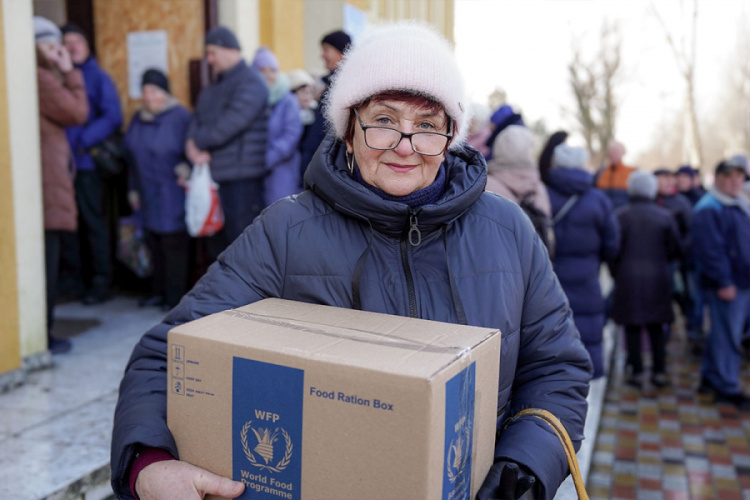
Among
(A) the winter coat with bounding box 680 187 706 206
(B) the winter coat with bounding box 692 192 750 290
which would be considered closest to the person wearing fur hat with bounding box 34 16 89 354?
(B) the winter coat with bounding box 692 192 750 290

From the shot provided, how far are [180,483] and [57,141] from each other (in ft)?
11.9

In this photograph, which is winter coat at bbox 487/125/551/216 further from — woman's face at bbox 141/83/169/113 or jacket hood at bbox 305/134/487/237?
woman's face at bbox 141/83/169/113

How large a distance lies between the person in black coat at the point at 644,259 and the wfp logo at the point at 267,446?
17.3ft

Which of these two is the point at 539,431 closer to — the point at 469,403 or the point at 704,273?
the point at 469,403

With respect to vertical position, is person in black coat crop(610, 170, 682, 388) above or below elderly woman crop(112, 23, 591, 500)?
below

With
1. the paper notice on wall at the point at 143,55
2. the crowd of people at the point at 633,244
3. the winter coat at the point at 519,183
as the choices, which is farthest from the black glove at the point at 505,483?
the paper notice on wall at the point at 143,55

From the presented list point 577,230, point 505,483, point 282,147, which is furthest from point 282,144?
point 505,483

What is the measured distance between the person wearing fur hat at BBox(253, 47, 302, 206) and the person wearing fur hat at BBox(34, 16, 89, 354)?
1285 mm

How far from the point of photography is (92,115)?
5.50 metres

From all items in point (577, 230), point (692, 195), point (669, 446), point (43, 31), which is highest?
point (43, 31)

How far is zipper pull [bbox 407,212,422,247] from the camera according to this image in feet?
5.33

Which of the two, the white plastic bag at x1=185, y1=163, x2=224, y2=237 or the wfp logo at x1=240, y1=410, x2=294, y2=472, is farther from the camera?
the white plastic bag at x1=185, y1=163, x2=224, y2=237

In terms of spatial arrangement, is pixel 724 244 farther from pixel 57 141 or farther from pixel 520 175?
pixel 57 141

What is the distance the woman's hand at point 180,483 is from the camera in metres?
1.32
